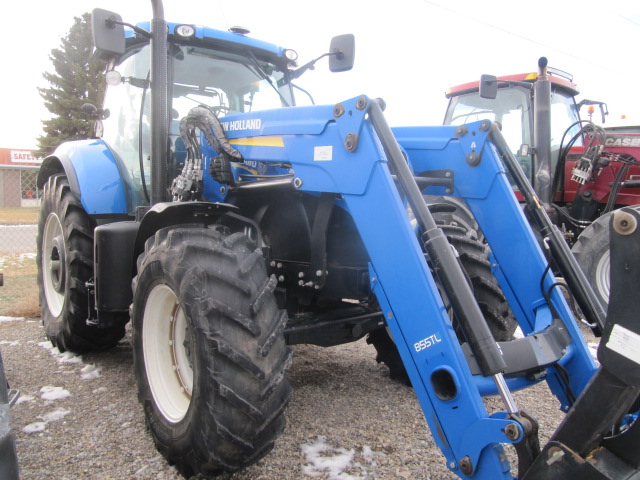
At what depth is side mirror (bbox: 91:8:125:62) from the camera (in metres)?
3.00

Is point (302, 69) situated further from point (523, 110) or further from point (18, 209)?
point (18, 209)

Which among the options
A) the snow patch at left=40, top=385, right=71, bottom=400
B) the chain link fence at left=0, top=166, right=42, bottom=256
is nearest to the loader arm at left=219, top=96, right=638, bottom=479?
the snow patch at left=40, top=385, right=71, bottom=400

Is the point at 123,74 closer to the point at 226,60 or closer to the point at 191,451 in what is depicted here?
the point at 226,60

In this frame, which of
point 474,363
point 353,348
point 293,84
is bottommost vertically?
point 353,348

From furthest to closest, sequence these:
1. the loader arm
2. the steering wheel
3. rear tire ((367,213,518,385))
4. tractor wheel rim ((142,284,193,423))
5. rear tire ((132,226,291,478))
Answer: the steering wheel
rear tire ((367,213,518,385))
tractor wheel rim ((142,284,193,423))
rear tire ((132,226,291,478))
the loader arm

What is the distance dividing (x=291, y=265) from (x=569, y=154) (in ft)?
16.7

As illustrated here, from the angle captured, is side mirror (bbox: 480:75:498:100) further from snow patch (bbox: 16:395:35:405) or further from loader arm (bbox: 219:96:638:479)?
snow patch (bbox: 16:395:35:405)

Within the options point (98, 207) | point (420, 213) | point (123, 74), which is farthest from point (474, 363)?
point (123, 74)

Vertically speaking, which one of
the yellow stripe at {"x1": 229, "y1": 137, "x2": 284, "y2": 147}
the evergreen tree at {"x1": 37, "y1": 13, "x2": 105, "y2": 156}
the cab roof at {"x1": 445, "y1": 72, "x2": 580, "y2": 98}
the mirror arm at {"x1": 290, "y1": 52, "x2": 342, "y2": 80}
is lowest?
the yellow stripe at {"x1": 229, "y1": 137, "x2": 284, "y2": 147}

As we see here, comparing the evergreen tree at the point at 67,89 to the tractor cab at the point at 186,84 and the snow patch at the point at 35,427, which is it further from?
the snow patch at the point at 35,427

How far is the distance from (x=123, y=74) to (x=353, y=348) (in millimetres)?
3041

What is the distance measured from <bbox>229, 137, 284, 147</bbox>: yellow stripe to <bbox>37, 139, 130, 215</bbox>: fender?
A: 1.29 metres

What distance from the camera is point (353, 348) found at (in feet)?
16.0

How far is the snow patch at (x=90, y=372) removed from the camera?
3.91m
